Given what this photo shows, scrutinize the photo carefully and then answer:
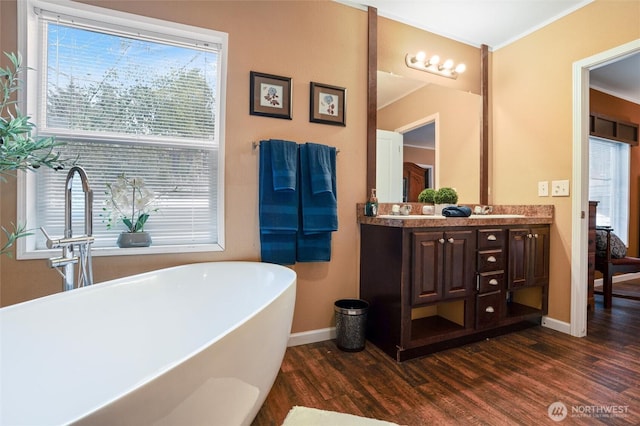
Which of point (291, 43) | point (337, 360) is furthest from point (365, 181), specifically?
point (337, 360)

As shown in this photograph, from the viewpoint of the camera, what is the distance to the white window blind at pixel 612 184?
416 centimetres

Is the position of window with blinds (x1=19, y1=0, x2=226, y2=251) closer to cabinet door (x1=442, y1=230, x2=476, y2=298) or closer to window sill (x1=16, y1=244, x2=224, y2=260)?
window sill (x1=16, y1=244, x2=224, y2=260)

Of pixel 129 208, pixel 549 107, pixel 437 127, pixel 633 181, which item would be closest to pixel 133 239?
pixel 129 208

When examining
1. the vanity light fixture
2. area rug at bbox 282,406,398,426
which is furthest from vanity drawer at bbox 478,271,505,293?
the vanity light fixture

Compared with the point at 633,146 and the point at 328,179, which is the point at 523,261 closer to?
the point at 328,179

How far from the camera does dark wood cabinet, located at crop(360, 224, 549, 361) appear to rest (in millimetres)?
1978

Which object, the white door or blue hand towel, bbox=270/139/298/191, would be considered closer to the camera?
blue hand towel, bbox=270/139/298/191

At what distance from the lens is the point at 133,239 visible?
183 cm

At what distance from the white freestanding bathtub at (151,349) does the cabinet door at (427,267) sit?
829mm

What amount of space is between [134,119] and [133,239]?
2.49 feet

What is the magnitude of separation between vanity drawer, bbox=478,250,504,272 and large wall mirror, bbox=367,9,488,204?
2.38 feet

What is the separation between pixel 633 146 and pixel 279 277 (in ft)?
17.9

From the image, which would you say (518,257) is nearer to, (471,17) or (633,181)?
(471,17)

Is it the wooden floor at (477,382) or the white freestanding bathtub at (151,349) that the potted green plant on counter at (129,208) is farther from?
the wooden floor at (477,382)
